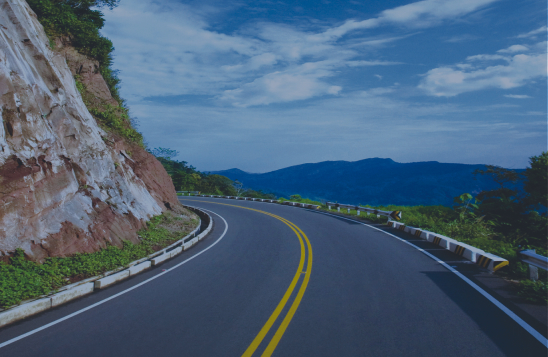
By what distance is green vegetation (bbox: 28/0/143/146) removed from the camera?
17.9 m

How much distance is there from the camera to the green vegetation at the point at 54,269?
6.86 meters

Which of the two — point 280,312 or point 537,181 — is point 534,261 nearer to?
point 280,312

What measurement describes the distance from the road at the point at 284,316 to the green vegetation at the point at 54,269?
95 centimetres

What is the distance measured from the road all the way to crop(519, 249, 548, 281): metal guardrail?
1501 mm

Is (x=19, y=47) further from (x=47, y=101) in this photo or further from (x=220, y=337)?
(x=220, y=337)

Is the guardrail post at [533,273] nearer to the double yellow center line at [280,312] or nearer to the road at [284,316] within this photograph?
the road at [284,316]

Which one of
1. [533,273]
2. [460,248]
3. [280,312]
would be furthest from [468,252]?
[280,312]

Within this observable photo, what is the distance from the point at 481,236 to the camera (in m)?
15.3

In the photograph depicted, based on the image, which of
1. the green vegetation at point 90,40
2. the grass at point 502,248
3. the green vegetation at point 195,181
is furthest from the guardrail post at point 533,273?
the green vegetation at point 195,181

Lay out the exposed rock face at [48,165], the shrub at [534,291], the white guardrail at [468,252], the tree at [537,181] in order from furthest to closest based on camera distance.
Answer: the tree at [537,181], the white guardrail at [468,252], the exposed rock face at [48,165], the shrub at [534,291]

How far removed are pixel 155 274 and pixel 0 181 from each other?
178 inches

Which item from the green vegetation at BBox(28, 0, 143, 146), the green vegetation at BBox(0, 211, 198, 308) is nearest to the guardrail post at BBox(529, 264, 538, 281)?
the green vegetation at BBox(0, 211, 198, 308)

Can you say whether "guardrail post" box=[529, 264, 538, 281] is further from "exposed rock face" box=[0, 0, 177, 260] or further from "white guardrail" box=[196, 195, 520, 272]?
"exposed rock face" box=[0, 0, 177, 260]

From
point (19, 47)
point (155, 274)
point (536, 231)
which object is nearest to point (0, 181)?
point (155, 274)
